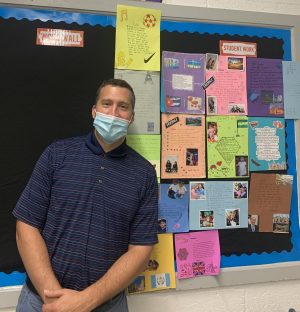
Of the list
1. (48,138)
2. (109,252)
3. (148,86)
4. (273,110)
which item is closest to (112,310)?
(109,252)

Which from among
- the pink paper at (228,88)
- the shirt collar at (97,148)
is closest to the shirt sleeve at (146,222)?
the shirt collar at (97,148)

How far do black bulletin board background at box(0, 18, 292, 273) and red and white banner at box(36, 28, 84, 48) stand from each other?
0.02 metres

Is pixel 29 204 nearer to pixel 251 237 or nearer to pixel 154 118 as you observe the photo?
pixel 154 118

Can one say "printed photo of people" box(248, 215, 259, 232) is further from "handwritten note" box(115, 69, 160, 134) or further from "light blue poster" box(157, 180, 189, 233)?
"handwritten note" box(115, 69, 160, 134)

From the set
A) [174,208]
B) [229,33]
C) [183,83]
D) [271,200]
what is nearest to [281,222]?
[271,200]

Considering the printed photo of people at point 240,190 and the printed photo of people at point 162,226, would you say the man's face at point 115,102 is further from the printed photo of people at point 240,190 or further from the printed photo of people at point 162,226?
the printed photo of people at point 240,190

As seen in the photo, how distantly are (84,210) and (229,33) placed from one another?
38.1 inches

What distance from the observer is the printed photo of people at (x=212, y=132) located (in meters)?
1.29

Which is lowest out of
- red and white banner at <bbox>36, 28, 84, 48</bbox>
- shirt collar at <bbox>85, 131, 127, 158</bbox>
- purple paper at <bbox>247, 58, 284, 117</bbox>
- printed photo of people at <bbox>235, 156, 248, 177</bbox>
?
printed photo of people at <bbox>235, 156, 248, 177</bbox>

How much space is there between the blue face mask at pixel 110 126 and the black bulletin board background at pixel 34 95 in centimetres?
19

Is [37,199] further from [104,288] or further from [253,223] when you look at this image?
[253,223]

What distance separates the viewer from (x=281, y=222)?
1.35m

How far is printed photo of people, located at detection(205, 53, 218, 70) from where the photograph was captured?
1.29 m

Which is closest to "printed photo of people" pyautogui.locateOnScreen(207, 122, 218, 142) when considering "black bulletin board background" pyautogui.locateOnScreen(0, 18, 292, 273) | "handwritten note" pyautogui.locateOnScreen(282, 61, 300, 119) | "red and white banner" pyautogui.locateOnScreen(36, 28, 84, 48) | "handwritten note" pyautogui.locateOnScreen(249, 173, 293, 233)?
"handwritten note" pyautogui.locateOnScreen(249, 173, 293, 233)
